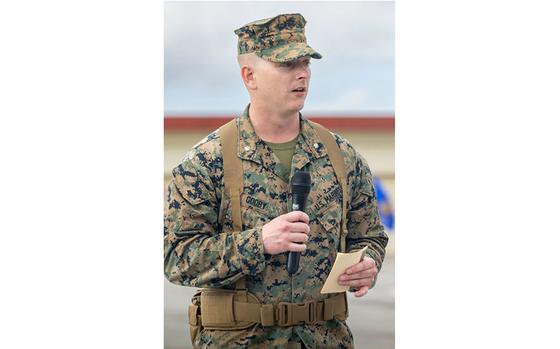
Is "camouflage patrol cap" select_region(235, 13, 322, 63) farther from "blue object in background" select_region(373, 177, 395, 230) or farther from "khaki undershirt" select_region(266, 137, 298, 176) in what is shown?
"blue object in background" select_region(373, 177, 395, 230)

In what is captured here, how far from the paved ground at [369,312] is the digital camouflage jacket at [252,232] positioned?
488mm

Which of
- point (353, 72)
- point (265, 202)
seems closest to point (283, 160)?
point (265, 202)

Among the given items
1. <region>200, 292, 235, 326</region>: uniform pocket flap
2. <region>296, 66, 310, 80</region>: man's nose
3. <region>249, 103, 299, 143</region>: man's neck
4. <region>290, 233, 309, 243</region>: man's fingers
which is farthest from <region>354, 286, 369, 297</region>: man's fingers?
<region>296, 66, 310, 80</region>: man's nose

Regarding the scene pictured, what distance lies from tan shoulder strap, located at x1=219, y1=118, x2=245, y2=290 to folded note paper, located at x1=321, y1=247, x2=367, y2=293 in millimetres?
362

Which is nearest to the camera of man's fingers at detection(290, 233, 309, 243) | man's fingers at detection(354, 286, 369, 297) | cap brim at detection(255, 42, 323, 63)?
man's fingers at detection(290, 233, 309, 243)

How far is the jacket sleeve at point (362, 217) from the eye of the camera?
3.78 m

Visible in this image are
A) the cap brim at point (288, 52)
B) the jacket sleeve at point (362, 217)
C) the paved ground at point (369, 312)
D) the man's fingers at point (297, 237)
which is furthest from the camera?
the paved ground at point (369, 312)

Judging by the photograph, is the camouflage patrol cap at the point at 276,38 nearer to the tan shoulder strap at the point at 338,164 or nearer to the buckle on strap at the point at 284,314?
the tan shoulder strap at the point at 338,164

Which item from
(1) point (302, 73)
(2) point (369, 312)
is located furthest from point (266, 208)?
(2) point (369, 312)

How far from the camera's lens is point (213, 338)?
3600mm

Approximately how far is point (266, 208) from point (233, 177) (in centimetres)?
19

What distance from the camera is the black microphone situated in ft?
11.2

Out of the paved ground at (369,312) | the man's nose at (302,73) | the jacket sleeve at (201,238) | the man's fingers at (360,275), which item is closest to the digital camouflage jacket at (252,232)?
the jacket sleeve at (201,238)

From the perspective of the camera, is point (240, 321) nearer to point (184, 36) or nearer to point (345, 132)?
point (345, 132)
